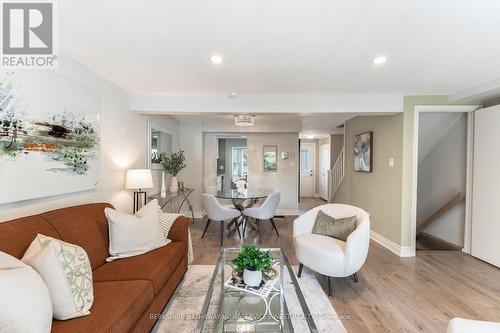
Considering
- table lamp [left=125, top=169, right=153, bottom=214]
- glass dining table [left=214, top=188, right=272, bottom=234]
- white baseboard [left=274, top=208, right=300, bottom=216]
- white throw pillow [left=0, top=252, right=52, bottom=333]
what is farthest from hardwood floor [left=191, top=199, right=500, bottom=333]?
white baseboard [left=274, top=208, right=300, bottom=216]

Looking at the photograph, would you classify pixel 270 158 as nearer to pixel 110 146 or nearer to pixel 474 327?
pixel 110 146

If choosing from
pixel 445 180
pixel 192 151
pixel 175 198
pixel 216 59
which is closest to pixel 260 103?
pixel 216 59

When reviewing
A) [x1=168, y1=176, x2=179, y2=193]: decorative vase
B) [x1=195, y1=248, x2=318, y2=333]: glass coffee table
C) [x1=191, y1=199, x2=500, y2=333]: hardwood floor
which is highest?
[x1=168, y1=176, x2=179, y2=193]: decorative vase

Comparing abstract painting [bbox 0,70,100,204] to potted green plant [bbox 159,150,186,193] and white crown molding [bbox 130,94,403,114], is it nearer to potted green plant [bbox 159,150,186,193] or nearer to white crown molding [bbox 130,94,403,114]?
white crown molding [bbox 130,94,403,114]

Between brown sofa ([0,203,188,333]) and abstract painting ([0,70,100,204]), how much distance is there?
0.90 ft

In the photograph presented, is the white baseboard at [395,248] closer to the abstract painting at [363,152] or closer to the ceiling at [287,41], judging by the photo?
the abstract painting at [363,152]

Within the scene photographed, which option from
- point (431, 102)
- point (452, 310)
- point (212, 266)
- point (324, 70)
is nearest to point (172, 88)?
point (324, 70)

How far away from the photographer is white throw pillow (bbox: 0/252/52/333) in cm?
95

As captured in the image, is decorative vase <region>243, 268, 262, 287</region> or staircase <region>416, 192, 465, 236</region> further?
staircase <region>416, 192, 465, 236</region>

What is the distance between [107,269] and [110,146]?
5.06ft

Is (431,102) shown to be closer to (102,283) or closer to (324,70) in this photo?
(324,70)

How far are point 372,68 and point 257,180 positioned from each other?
3.84 m

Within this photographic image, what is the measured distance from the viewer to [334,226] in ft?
8.60

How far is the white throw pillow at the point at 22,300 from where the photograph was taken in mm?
955
